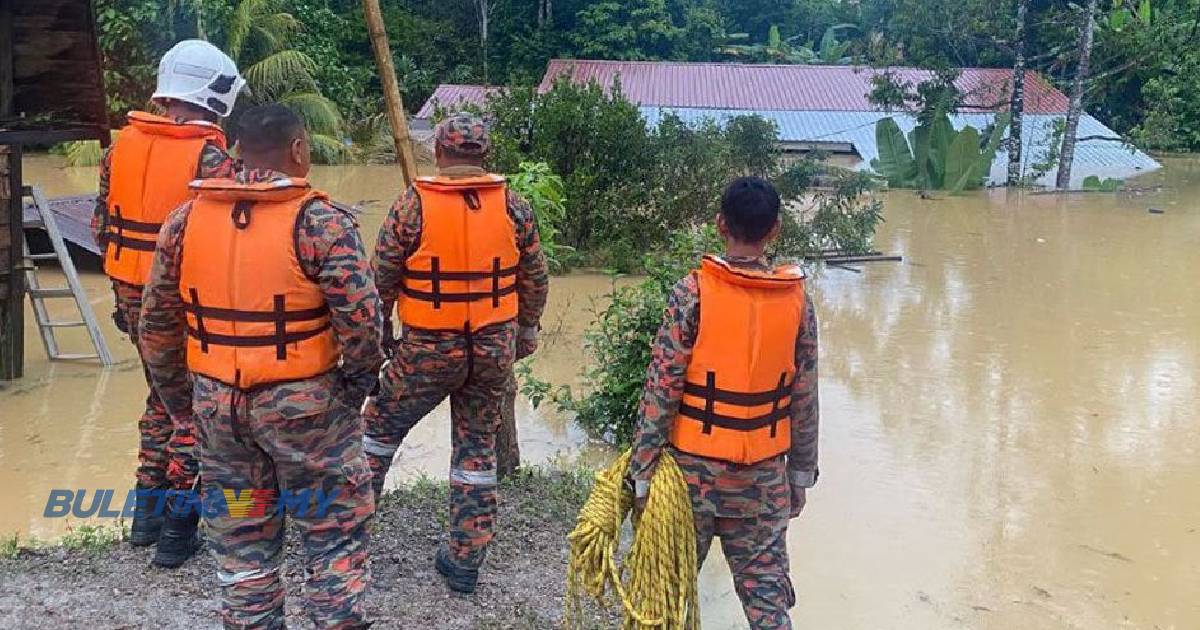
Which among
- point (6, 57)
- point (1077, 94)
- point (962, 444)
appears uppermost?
point (1077, 94)

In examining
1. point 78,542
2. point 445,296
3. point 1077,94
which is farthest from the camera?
point 1077,94

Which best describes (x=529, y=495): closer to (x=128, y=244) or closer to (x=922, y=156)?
(x=128, y=244)

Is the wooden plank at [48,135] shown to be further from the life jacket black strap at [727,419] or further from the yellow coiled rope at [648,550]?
the life jacket black strap at [727,419]

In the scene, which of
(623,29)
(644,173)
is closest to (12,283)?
(644,173)

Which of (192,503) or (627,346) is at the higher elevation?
(627,346)

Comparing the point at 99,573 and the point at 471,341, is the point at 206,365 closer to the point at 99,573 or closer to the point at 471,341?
the point at 471,341

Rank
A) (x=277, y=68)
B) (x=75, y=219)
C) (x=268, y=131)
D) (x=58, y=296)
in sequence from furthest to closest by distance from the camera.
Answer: (x=277, y=68) < (x=75, y=219) < (x=58, y=296) < (x=268, y=131)

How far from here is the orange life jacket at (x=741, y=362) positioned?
290 cm

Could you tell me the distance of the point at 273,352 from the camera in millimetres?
2803

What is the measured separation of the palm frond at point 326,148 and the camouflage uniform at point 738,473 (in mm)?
18402

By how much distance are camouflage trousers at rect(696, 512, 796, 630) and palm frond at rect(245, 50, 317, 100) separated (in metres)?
18.3

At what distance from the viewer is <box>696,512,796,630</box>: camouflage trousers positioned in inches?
119

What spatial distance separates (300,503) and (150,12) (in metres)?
18.2

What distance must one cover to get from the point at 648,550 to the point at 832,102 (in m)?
22.6
